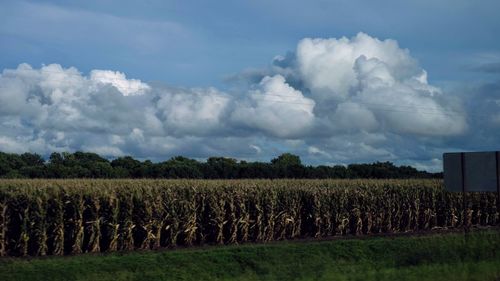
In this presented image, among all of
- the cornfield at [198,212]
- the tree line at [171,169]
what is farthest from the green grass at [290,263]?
the tree line at [171,169]

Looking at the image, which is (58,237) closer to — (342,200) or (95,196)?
(95,196)

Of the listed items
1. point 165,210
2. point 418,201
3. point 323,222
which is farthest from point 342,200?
point 165,210

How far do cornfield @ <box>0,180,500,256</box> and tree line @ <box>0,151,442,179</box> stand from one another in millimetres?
13270

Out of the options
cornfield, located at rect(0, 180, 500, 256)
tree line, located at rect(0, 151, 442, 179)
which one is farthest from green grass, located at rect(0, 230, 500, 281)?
tree line, located at rect(0, 151, 442, 179)

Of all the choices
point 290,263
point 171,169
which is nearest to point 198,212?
point 290,263

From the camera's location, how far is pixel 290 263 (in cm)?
2166

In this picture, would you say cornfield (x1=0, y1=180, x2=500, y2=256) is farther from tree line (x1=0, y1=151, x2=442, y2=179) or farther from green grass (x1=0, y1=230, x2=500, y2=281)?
tree line (x1=0, y1=151, x2=442, y2=179)

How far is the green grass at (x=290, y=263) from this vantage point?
14.8 metres

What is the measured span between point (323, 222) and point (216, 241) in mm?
5641

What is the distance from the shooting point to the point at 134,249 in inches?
892

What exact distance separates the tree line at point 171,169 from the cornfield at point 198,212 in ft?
43.5

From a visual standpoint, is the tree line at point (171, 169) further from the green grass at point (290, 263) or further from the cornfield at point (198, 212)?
the green grass at point (290, 263)

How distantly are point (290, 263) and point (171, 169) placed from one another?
1059 inches

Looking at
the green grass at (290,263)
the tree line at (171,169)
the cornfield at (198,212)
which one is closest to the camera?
the green grass at (290,263)
